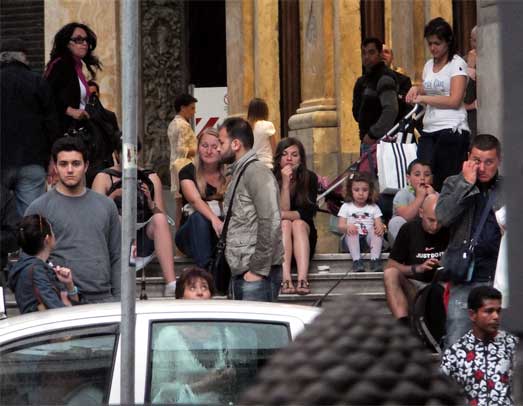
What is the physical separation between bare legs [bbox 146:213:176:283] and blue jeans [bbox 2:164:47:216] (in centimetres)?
87

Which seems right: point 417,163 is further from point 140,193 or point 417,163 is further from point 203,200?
point 140,193

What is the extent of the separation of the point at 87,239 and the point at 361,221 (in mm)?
3288

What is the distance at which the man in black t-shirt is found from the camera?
9.99m

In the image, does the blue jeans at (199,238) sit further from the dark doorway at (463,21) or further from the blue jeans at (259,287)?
the dark doorway at (463,21)

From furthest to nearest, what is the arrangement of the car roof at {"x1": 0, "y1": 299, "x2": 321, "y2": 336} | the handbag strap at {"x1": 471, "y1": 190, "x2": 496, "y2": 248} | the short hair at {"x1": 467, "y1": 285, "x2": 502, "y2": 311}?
1. the handbag strap at {"x1": 471, "y1": 190, "x2": 496, "y2": 248}
2. the short hair at {"x1": 467, "y1": 285, "x2": 502, "y2": 311}
3. the car roof at {"x1": 0, "y1": 299, "x2": 321, "y2": 336}

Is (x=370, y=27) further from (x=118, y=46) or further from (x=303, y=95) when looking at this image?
(x=118, y=46)

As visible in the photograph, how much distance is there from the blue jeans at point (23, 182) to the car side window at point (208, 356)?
5018mm

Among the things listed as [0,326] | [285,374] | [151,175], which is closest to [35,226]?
[0,326]

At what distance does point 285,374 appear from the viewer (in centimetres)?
142

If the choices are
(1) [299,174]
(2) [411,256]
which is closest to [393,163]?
(1) [299,174]

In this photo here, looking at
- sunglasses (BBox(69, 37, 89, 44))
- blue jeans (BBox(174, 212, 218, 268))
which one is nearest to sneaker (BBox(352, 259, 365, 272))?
blue jeans (BBox(174, 212, 218, 268))

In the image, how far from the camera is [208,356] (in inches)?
239

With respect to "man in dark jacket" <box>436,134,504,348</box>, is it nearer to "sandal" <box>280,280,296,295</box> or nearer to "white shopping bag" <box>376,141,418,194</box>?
"sandal" <box>280,280,296,295</box>

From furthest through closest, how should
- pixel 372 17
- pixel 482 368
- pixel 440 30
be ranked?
1. pixel 372 17
2. pixel 440 30
3. pixel 482 368
